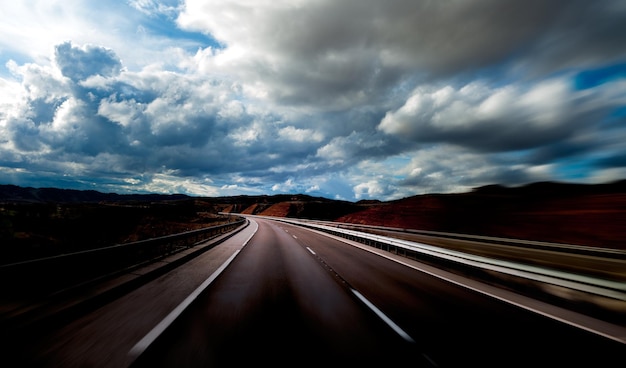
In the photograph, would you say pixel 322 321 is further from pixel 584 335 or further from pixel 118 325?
pixel 584 335

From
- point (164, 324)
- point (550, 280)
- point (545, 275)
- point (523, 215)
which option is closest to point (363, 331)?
point (164, 324)

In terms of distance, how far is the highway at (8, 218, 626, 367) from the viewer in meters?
3.62

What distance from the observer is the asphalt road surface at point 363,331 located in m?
3.67

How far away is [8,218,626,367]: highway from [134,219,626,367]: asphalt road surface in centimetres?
2

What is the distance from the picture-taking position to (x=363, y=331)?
4.57 m

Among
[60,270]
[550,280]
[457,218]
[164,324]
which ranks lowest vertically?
[164,324]

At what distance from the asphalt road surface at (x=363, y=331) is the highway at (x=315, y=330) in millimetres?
17

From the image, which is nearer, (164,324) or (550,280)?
(164,324)

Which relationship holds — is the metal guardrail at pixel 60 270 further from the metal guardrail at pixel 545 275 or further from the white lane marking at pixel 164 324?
the metal guardrail at pixel 545 275

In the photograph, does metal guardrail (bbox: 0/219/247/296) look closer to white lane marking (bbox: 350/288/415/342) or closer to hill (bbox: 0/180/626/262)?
hill (bbox: 0/180/626/262)

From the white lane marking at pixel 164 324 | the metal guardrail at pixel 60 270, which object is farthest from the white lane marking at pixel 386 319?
the metal guardrail at pixel 60 270

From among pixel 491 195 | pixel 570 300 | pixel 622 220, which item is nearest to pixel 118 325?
pixel 570 300

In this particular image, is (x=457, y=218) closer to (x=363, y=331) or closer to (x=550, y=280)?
(x=550, y=280)

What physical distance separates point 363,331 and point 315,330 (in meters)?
0.71
